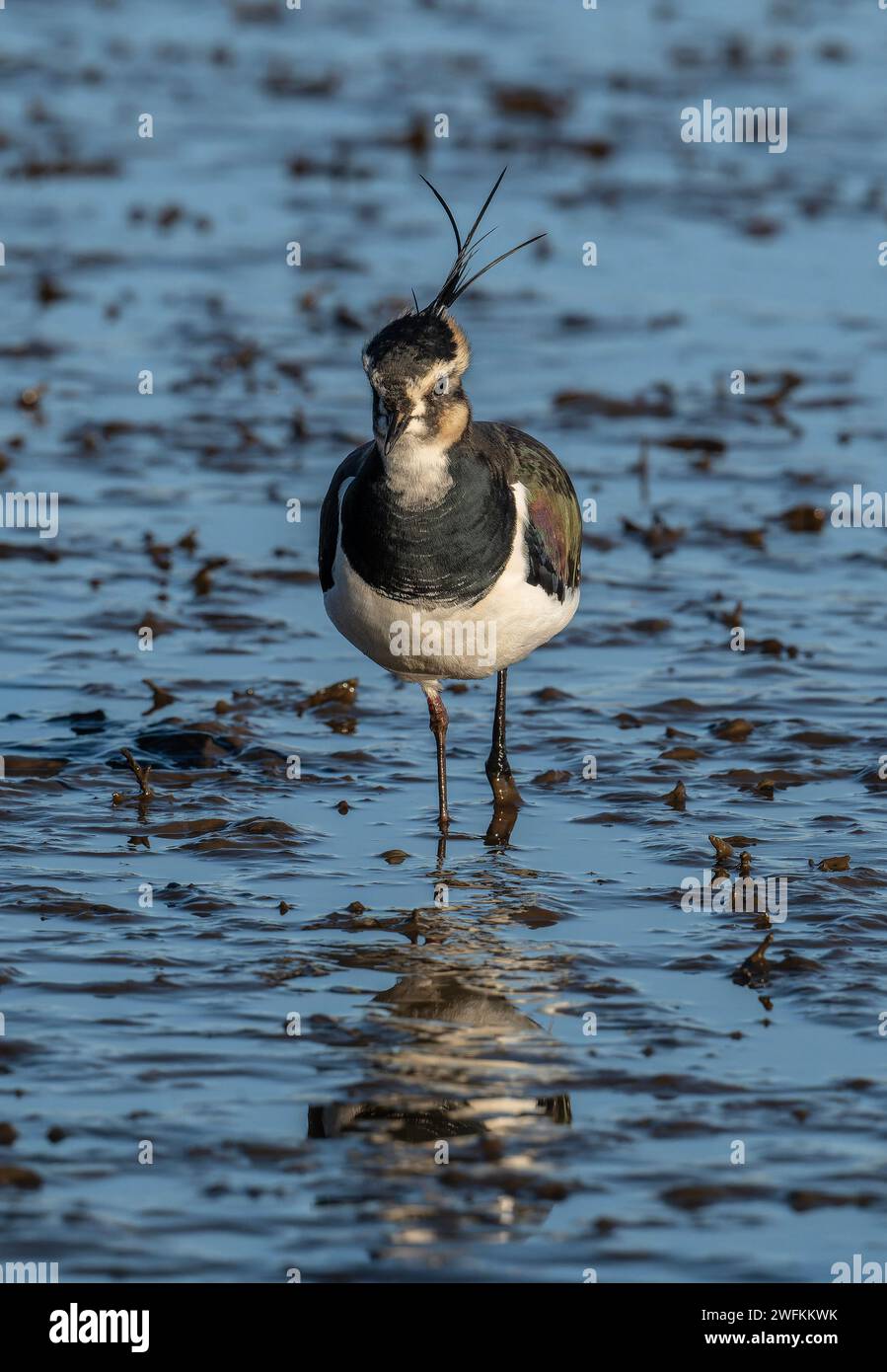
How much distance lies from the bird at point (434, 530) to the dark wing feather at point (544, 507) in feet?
0.03

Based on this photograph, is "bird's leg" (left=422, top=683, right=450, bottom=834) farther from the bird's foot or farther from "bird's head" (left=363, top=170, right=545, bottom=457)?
"bird's head" (left=363, top=170, right=545, bottom=457)

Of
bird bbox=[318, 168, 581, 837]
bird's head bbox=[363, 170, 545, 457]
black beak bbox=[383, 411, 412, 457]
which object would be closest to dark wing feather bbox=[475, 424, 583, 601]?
bird bbox=[318, 168, 581, 837]

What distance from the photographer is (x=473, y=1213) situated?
607 cm

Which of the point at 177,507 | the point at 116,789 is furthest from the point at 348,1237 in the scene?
the point at 177,507

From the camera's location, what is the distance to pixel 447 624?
28.0 feet

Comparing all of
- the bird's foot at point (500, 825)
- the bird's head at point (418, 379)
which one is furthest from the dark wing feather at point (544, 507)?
the bird's foot at point (500, 825)

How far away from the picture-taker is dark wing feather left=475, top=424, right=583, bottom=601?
894cm

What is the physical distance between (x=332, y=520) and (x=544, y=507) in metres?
0.91

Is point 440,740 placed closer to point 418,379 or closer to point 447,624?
point 447,624

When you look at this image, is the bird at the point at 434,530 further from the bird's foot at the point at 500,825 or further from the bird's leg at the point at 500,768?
the bird's leg at the point at 500,768

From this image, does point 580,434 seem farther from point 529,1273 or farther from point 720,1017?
point 529,1273

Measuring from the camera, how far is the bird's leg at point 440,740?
9.20 metres

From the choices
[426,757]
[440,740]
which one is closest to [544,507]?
[440,740]

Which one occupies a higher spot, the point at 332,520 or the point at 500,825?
the point at 332,520
